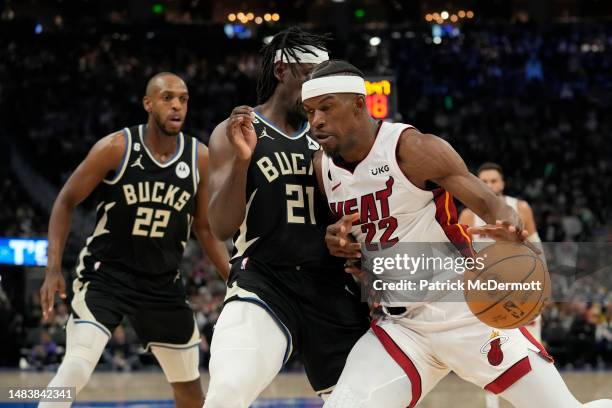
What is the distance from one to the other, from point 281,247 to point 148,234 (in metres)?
1.81

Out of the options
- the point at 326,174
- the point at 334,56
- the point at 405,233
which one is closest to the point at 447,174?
the point at 405,233

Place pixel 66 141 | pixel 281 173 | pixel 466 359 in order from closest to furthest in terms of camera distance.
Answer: pixel 466 359 → pixel 281 173 → pixel 66 141

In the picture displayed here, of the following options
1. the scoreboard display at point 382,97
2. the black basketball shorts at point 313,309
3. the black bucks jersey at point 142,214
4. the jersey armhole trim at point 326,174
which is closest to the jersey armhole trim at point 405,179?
the jersey armhole trim at point 326,174

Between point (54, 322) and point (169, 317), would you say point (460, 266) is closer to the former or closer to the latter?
point (169, 317)

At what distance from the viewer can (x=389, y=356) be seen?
3.79m

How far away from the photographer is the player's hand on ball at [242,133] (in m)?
3.88

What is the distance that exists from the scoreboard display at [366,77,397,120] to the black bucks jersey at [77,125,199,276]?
182 inches

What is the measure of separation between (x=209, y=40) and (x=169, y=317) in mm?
18001

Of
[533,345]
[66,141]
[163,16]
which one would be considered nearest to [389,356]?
[533,345]

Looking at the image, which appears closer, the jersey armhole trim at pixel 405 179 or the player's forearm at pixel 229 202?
the jersey armhole trim at pixel 405 179

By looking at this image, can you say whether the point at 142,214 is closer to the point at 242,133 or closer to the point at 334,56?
the point at 242,133

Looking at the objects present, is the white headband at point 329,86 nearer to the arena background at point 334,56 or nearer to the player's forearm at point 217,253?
the player's forearm at point 217,253

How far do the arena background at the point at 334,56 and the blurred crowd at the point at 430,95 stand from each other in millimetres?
37

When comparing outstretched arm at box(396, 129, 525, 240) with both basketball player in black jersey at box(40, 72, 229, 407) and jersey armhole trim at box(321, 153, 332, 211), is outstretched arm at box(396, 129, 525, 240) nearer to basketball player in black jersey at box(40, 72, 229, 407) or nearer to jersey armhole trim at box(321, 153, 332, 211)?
jersey armhole trim at box(321, 153, 332, 211)
